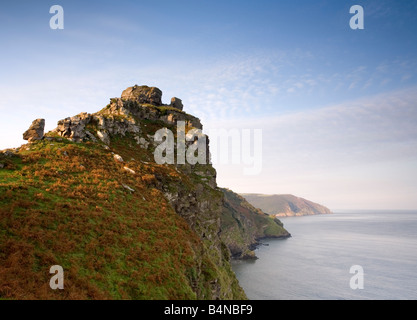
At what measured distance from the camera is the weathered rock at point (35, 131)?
34.3 metres

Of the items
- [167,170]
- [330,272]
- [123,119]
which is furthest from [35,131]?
[330,272]

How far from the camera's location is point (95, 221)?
73.3 ft

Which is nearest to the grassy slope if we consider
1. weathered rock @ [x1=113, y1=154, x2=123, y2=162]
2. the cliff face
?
the cliff face

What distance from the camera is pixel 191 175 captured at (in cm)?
5512

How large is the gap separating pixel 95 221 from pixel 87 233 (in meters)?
2.09

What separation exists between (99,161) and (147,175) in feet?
23.7

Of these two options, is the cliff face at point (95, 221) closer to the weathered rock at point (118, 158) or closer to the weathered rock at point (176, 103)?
the weathered rock at point (118, 158)

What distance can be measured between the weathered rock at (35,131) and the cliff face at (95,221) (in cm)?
55

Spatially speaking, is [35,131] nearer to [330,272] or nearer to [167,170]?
[167,170]

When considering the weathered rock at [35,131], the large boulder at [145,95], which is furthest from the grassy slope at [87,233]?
the large boulder at [145,95]

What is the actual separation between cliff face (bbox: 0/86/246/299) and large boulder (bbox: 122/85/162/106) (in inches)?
1043

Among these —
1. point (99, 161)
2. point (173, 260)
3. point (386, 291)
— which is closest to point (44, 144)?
point (99, 161)
